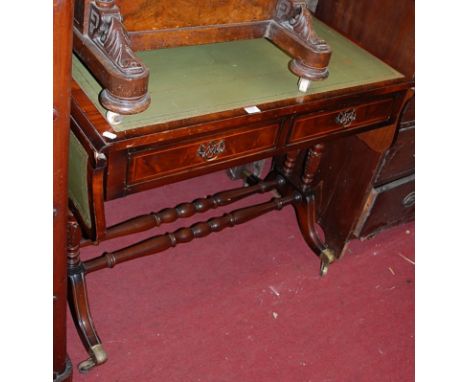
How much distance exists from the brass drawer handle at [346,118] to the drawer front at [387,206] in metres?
0.58

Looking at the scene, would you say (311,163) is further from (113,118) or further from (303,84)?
(113,118)

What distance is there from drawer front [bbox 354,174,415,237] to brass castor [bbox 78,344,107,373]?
1245mm

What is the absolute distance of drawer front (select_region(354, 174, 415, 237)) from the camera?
226 cm

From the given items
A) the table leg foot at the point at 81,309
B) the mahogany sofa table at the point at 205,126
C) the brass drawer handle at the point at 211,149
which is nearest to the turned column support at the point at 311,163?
the mahogany sofa table at the point at 205,126

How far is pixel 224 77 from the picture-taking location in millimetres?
1499

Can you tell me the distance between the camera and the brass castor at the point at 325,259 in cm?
230

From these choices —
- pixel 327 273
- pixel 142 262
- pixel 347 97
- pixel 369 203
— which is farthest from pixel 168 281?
pixel 347 97

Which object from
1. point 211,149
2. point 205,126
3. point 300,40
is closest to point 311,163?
point 300,40

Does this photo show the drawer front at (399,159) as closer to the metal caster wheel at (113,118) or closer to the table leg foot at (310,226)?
the table leg foot at (310,226)

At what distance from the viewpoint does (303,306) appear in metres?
2.17

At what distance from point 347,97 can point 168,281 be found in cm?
106

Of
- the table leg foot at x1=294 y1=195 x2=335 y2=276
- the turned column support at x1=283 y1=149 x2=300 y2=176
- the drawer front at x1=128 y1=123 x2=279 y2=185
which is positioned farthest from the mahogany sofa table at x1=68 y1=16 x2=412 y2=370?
the table leg foot at x1=294 y1=195 x2=335 y2=276

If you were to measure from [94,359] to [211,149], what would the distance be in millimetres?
864

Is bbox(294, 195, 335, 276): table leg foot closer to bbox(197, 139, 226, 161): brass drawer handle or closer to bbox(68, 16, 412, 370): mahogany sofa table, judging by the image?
bbox(68, 16, 412, 370): mahogany sofa table
